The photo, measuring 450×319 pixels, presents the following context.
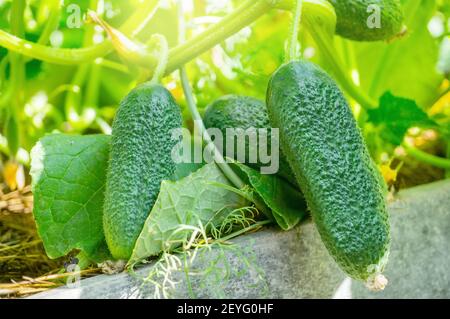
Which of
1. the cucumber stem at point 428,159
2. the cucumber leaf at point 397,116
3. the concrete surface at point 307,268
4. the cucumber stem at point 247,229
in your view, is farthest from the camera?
the cucumber stem at point 428,159

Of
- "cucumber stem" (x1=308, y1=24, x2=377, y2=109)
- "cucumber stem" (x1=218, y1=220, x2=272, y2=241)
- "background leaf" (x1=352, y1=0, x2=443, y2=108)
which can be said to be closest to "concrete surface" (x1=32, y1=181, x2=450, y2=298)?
"cucumber stem" (x1=218, y1=220, x2=272, y2=241)

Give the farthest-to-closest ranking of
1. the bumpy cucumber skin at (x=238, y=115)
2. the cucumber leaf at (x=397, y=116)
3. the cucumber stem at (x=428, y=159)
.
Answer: the cucumber stem at (x=428, y=159)
the cucumber leaf at (x=397, y=116)
the bumpy cucumber skin at (x=238, y=115)

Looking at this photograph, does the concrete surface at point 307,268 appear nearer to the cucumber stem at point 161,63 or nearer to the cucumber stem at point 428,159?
the cucumber stem at point 428,159

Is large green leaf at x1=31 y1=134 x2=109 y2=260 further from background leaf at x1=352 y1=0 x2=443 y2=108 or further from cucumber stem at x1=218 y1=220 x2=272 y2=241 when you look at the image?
background leaf at x1=352 y1=0 x2=443 y2=108

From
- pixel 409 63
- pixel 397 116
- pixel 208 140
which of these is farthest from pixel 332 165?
pixel 409 63

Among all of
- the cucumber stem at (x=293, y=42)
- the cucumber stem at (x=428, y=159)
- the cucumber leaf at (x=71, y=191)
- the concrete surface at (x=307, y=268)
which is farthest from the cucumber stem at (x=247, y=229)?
the cucumber stem at (x=428, y=159)

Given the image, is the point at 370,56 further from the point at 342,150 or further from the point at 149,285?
the point at 149,285

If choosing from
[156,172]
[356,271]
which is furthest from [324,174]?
[156,172]
